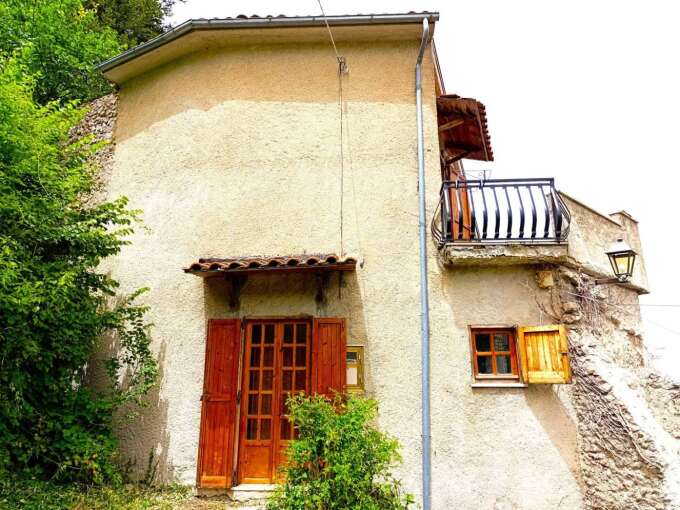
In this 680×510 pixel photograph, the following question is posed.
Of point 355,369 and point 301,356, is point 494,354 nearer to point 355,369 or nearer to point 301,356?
point 355,369

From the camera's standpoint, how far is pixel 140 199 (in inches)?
301

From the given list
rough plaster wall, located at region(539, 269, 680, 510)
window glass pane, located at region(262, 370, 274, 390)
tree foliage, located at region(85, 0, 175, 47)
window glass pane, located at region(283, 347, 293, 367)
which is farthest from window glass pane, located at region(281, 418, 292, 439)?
tree foliage, located at region(85, 0, 175, 47)

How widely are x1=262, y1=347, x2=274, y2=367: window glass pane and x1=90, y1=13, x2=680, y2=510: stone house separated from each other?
0.02m

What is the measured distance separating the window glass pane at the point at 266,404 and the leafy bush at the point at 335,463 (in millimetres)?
1248

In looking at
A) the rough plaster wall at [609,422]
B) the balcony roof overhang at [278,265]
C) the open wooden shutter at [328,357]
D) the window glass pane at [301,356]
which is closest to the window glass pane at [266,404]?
the window glass pane at [301,356]

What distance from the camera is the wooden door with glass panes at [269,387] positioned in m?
5.95

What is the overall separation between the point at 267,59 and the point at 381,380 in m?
5.76

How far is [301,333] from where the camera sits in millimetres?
6336

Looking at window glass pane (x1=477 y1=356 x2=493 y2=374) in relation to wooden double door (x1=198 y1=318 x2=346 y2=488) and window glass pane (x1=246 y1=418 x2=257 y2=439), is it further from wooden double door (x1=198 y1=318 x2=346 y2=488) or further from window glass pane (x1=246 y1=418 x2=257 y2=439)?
window glass pane (x1=246 y1=418 x2=257 y2=439)

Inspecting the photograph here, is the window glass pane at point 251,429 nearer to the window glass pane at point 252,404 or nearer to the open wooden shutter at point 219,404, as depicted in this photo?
the window glass pane at point 252,404

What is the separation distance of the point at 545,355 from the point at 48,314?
6346 mm

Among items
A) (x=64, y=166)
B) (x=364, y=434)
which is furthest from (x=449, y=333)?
(x=64, y=166)

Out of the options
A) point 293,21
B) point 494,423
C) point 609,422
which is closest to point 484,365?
point 494,423

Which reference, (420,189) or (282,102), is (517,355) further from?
(282,102)
